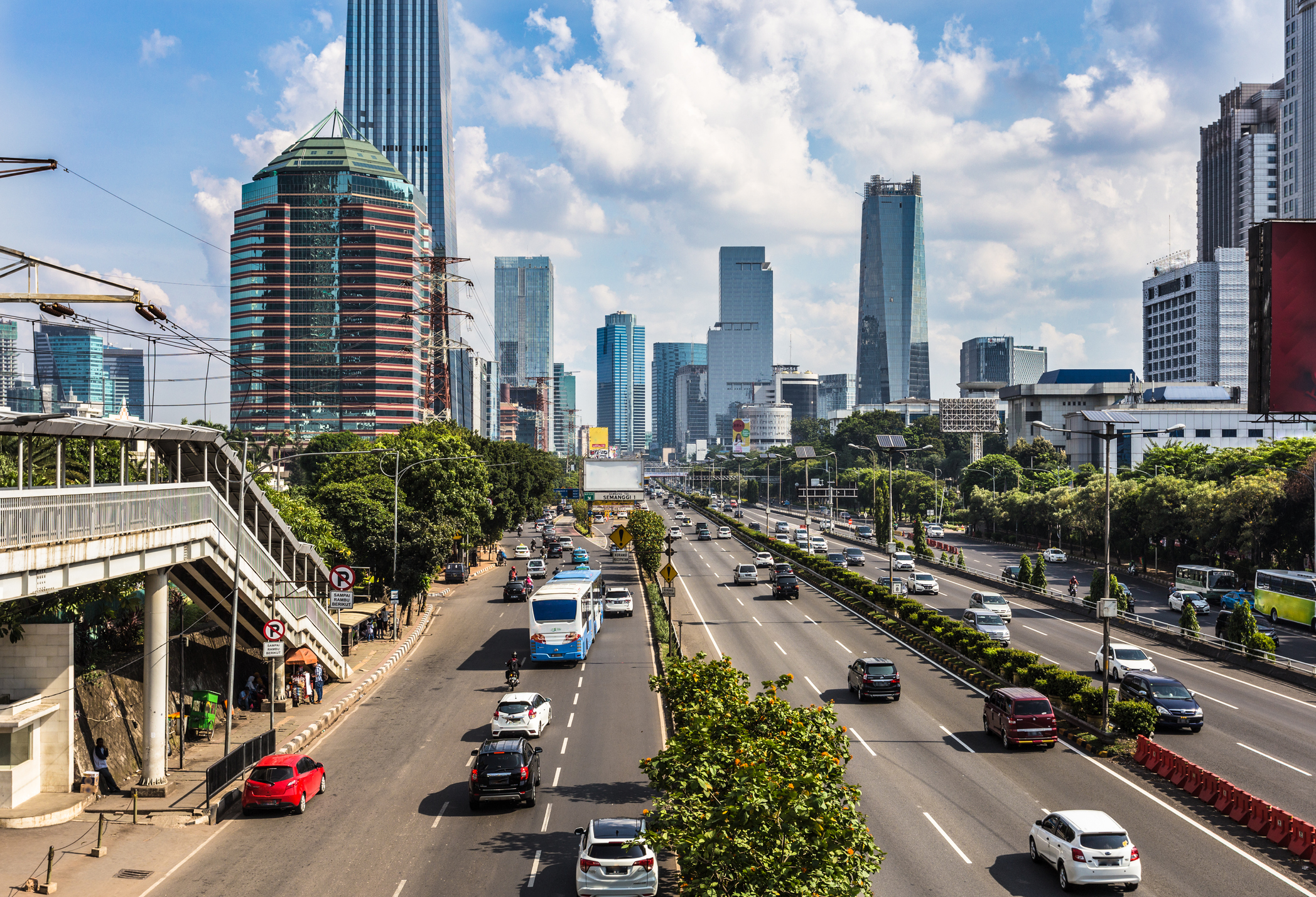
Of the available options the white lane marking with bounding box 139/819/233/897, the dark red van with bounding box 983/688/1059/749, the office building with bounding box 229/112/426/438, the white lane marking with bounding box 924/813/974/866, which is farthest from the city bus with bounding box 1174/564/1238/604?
the office building with bounding box 229/112/426/438

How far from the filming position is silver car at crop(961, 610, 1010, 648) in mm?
47062

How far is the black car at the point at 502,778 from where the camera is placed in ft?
81.4

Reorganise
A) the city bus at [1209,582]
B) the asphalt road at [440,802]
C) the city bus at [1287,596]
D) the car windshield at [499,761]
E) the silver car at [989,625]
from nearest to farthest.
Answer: the asphalt road at [440,802] → the car windshield at [499,761] → the silver car at [989,625] → the city bus at [1287,596] → the city bus at [1209,582]

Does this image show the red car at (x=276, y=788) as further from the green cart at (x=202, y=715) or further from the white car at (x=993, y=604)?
the white car at (x=993, y=604)

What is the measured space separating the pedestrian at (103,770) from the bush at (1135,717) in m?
29.9

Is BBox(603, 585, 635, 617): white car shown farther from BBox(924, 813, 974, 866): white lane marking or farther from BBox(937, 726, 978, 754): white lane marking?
BBox(924, 813, 974, 866): white lane marking

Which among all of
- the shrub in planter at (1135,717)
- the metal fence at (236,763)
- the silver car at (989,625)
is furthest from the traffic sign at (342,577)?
the silver car at (989,625)

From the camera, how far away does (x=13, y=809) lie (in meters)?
24.7

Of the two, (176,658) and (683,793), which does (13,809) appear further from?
(683,793)

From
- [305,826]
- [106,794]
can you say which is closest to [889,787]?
[305,826]

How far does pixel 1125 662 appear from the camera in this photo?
3934 cm

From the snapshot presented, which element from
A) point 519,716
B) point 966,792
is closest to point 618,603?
point 519,716

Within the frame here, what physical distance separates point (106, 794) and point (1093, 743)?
2895 centimetres

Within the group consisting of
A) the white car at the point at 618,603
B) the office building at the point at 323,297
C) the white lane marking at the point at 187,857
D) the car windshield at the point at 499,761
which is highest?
the office building at the point at 323,297
